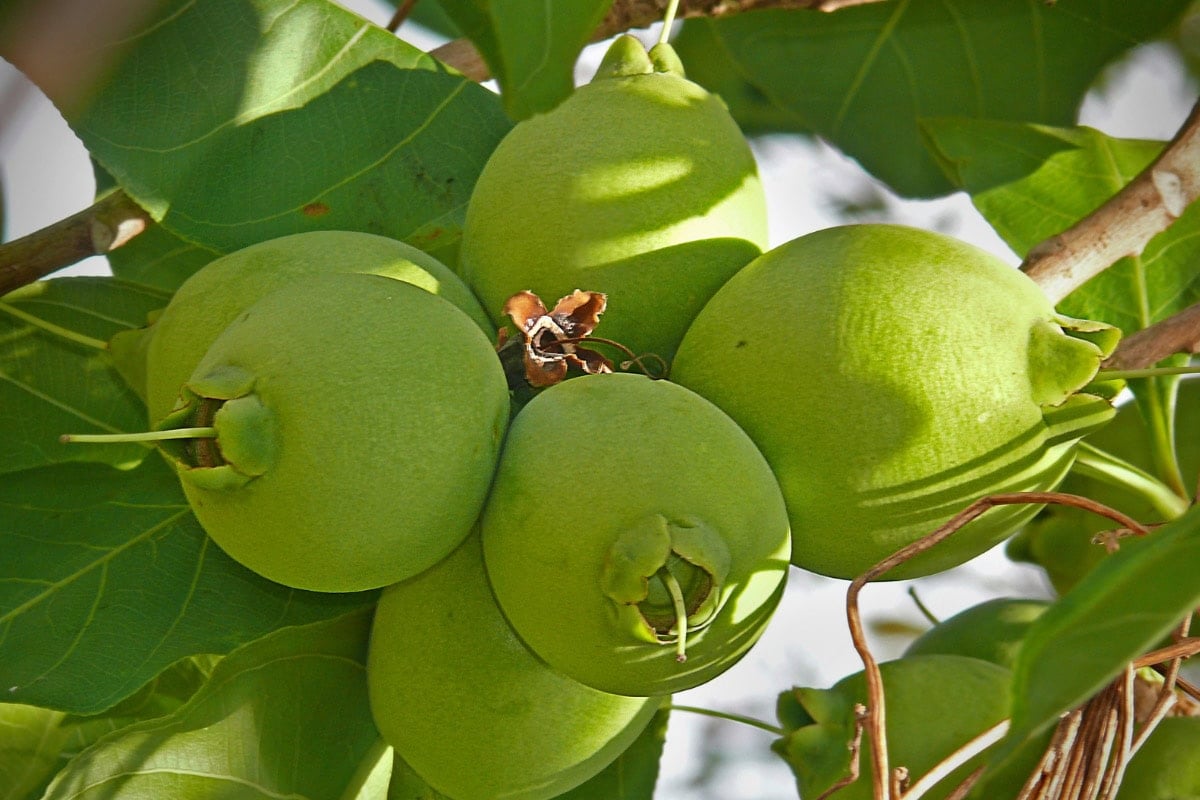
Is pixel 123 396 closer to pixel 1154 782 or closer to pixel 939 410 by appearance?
pixel 939 410

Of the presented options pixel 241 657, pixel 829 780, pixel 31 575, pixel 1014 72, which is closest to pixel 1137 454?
pixel 1014 72

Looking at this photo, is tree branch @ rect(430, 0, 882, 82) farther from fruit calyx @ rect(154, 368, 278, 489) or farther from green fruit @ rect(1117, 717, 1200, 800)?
green fruit @ rect(1117, 717, 1200, 800)

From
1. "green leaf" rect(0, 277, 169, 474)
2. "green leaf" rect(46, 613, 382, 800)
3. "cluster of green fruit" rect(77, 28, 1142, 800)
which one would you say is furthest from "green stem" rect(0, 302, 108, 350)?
"green leaf" rect(46, 613, 382, 800)

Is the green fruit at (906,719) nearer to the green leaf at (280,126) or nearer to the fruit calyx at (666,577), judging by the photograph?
the fruit calyx at (666,577)

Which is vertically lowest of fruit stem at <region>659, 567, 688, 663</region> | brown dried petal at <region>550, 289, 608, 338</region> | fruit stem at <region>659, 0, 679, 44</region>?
fruit stem at <region>659, 567, 688, 663</region>

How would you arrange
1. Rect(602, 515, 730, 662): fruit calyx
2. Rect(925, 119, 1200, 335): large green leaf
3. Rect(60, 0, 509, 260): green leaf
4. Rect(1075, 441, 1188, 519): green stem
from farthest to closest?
Rect(925, 119, 1200, 335): large green leaf, Rect(1075, 441, 1188, 519): green stem, Rect(60, 0, 509, 260): green leaf, Rect(602, 515, 730, 662): fruit calyx

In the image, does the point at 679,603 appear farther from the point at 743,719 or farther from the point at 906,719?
the point at 743,719

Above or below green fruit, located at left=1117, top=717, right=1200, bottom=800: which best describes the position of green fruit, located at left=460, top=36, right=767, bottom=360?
above

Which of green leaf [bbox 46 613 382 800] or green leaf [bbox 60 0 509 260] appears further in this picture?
green leaf [bbox 60 0 509 260]
